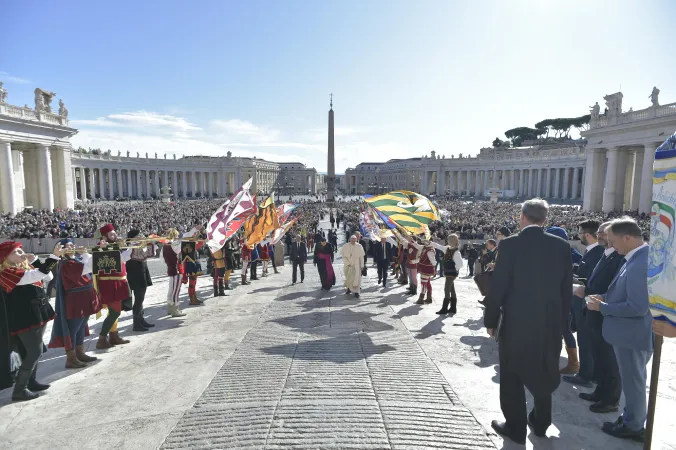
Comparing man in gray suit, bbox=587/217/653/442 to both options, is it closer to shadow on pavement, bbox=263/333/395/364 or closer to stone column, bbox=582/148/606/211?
shadow on pavement, bbox=263/333/395/364

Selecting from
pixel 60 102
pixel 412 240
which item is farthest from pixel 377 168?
pixel 412 240

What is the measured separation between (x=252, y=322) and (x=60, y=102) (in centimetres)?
4519

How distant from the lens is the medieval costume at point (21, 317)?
399 cm

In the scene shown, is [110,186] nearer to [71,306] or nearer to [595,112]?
[595,112]

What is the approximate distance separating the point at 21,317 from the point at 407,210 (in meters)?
7.15

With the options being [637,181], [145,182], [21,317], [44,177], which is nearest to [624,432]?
[21,317]

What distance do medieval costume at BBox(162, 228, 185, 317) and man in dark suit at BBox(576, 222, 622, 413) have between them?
254 inches

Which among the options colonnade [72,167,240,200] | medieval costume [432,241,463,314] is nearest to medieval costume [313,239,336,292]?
medieval costume [432,241,463,314]

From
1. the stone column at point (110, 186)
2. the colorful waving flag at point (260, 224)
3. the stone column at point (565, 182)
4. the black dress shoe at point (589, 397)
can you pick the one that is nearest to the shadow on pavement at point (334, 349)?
the black dress shoe at point (589, 397)

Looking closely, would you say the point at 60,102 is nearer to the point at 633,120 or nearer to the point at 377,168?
the point at 633,120

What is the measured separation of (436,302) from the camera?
27.3 feet

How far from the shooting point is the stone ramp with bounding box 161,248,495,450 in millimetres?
2943

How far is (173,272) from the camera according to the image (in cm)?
741

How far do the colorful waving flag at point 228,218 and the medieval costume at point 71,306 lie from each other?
248 centimetres
